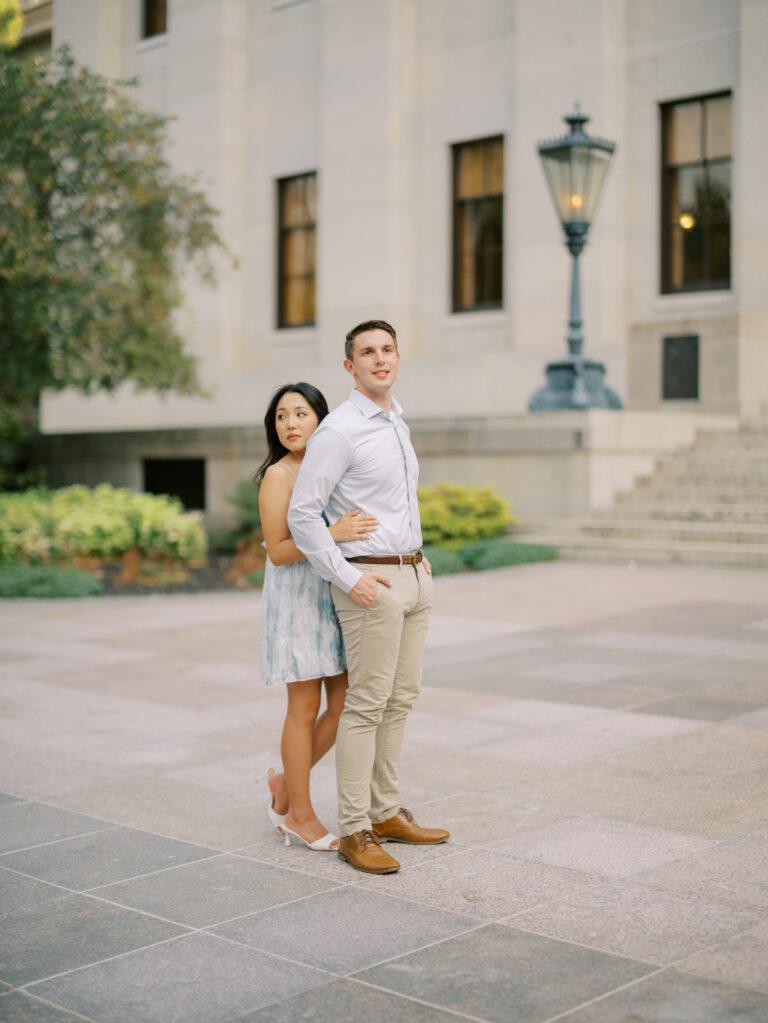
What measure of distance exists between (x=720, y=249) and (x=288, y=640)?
17.5m

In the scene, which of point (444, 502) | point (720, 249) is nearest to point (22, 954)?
point (444, 502)

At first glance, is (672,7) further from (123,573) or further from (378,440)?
(378,440)

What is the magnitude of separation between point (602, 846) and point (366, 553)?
4.78ft

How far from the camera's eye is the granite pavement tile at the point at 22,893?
4.48 metres

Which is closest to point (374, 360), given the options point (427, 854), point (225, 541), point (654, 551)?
point (427, 854)

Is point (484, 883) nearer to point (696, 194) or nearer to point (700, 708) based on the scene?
point (700, 708)

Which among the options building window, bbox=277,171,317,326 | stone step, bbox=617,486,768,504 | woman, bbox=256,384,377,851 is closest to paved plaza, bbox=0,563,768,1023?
woman, bbox=256,384,377,851

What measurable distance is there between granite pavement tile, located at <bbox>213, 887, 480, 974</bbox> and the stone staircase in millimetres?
10472

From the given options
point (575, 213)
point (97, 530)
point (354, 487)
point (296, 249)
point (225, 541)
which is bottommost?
point (225, 541)

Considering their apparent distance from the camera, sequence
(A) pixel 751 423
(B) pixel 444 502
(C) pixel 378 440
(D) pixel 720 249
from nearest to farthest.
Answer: (C) pixel 378 440
(B) pixel 444 502
(A) pixel 751 423
(D) pixel 720 249

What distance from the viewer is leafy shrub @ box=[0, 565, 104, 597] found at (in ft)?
44.8

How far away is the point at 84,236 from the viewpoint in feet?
57.3

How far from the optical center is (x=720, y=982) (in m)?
3.72

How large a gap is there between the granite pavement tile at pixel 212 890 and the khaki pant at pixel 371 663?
0.34 meters
